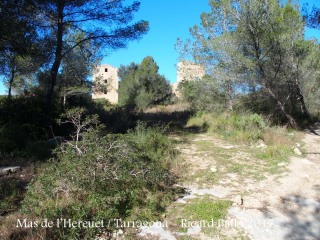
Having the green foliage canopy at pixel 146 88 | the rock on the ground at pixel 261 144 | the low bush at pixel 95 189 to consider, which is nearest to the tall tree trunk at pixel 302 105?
the rock on the ground at pixel 261 144

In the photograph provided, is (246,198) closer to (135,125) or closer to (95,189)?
(95,189)

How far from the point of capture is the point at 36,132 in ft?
21.7

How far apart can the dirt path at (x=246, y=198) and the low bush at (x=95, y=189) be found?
40 cm

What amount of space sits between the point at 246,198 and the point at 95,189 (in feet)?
6.99

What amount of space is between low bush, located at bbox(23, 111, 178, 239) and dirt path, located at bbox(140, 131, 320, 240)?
404 mm

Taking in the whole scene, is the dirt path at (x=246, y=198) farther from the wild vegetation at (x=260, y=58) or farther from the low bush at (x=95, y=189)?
the wild vegetation at (x=260, y=58)

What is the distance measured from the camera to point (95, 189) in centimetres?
326

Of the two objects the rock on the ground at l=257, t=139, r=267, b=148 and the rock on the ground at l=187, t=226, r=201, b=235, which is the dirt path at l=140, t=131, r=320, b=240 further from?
the rock on the ground at l=257, t=139, r=267, b=148

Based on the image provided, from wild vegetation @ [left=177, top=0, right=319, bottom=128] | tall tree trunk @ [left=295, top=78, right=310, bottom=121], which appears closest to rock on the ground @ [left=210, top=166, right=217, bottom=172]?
wild vegetation @ [left=177, top=0, right=319, bottom=128]

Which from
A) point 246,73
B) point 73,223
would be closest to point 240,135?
point 246,73

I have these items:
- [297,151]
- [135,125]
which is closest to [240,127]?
[297,151]

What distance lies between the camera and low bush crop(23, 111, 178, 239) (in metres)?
2.79

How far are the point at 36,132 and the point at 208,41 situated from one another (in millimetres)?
7861

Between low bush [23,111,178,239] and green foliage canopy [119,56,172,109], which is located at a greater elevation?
green foliage canopy [119,56,172,109]
